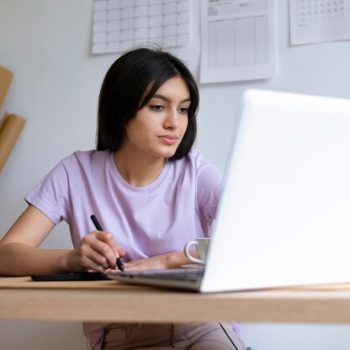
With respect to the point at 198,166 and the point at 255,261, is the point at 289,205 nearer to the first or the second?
the point at 255,261

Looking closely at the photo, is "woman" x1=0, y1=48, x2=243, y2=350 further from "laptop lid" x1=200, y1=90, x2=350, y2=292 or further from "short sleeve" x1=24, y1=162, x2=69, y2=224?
"laptop lid" x1=200, y1=90, x2=350, y2=292

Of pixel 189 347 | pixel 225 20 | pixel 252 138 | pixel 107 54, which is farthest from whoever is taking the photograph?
pixel 107 54

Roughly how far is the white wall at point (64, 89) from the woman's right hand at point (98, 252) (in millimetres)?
761

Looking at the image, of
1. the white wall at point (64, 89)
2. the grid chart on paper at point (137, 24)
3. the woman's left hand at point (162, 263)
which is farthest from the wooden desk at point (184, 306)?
the grid chart on paper at point (137, 24)

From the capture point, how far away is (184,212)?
1.35 m

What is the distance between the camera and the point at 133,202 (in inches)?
53.5

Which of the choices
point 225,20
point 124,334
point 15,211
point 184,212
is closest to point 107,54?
point 225,20

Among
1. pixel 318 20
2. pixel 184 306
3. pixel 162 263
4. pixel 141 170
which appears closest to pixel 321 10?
pixel 318 20

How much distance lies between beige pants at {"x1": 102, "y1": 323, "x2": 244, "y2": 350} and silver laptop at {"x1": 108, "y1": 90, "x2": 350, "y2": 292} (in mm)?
542

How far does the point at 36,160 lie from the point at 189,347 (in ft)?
3.13

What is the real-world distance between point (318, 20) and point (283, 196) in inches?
46.6

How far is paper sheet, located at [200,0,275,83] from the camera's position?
1.62 metres

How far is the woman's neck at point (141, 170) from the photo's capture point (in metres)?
1.39

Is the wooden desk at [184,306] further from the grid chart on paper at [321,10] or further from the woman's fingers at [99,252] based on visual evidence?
the grid chart on paper at [321,10]
